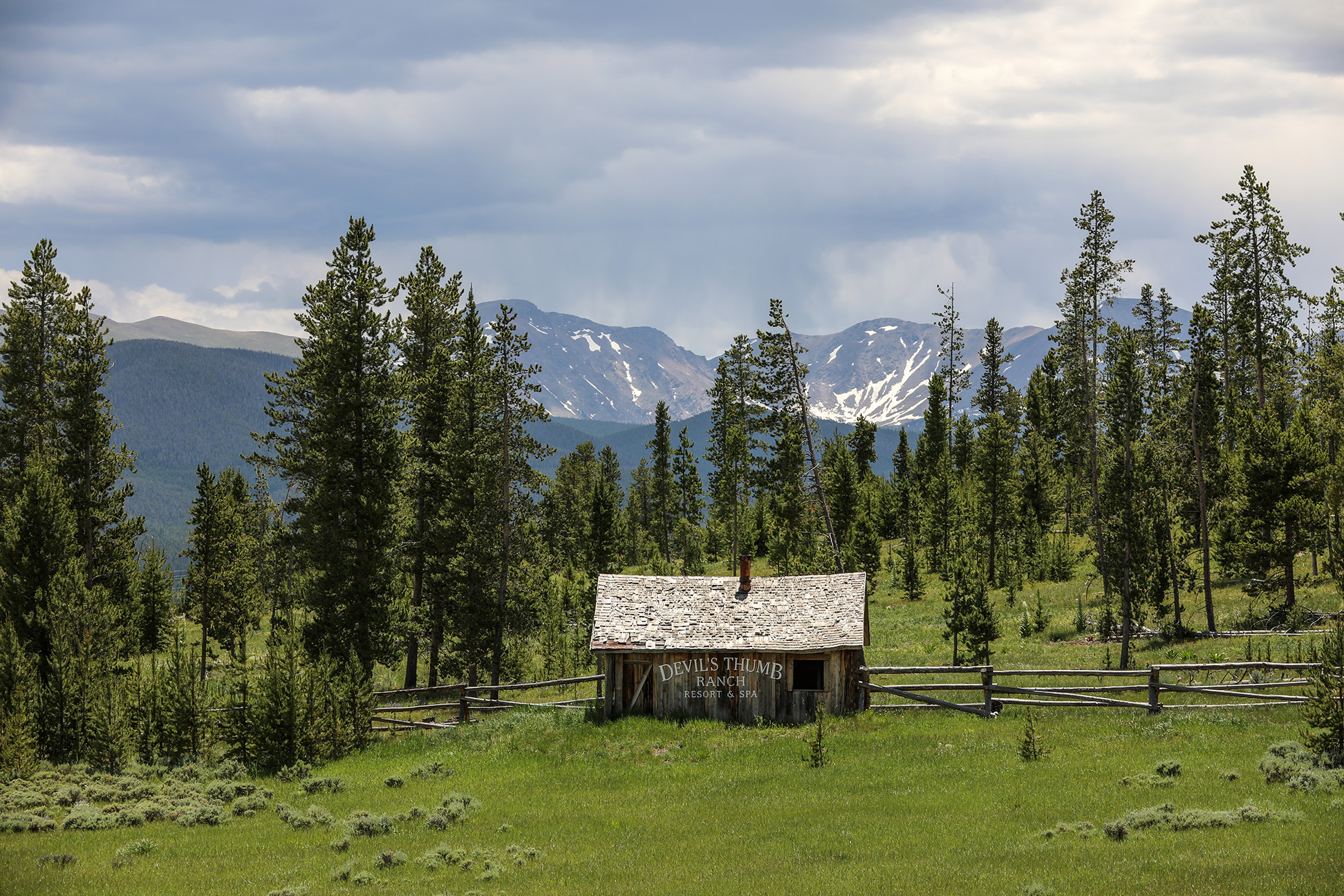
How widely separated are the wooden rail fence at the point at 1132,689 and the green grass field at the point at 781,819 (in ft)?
1.48

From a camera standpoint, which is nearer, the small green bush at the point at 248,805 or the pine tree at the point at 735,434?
the small green bush at the point at 248,805

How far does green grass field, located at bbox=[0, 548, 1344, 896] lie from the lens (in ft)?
46.6

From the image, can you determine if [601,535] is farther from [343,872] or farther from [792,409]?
[343,872]

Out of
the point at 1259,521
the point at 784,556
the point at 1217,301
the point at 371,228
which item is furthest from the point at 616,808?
the point at 1217,301

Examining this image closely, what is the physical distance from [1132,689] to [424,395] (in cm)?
2936

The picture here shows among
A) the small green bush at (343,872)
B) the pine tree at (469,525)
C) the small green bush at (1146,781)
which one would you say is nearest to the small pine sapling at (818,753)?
the small green bush at (1146,781)

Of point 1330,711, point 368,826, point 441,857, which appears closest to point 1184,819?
point 1330,711

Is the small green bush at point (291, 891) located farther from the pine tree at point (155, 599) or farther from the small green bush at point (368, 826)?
the pine tree at point (155, 599)

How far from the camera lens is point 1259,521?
38188mm

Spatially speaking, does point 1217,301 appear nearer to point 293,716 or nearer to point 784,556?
point 784,556

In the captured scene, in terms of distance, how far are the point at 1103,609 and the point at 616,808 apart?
28.0 meters

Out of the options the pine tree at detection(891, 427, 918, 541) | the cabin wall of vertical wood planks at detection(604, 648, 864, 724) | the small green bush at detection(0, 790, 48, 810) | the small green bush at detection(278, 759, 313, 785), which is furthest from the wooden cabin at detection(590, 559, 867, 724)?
the pine tree at detection(891, 427, 918, 541)

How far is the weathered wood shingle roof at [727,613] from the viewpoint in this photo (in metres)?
27.5

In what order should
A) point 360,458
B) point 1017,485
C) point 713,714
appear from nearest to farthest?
point 713,714 → point 360,458 → point 1017,485
